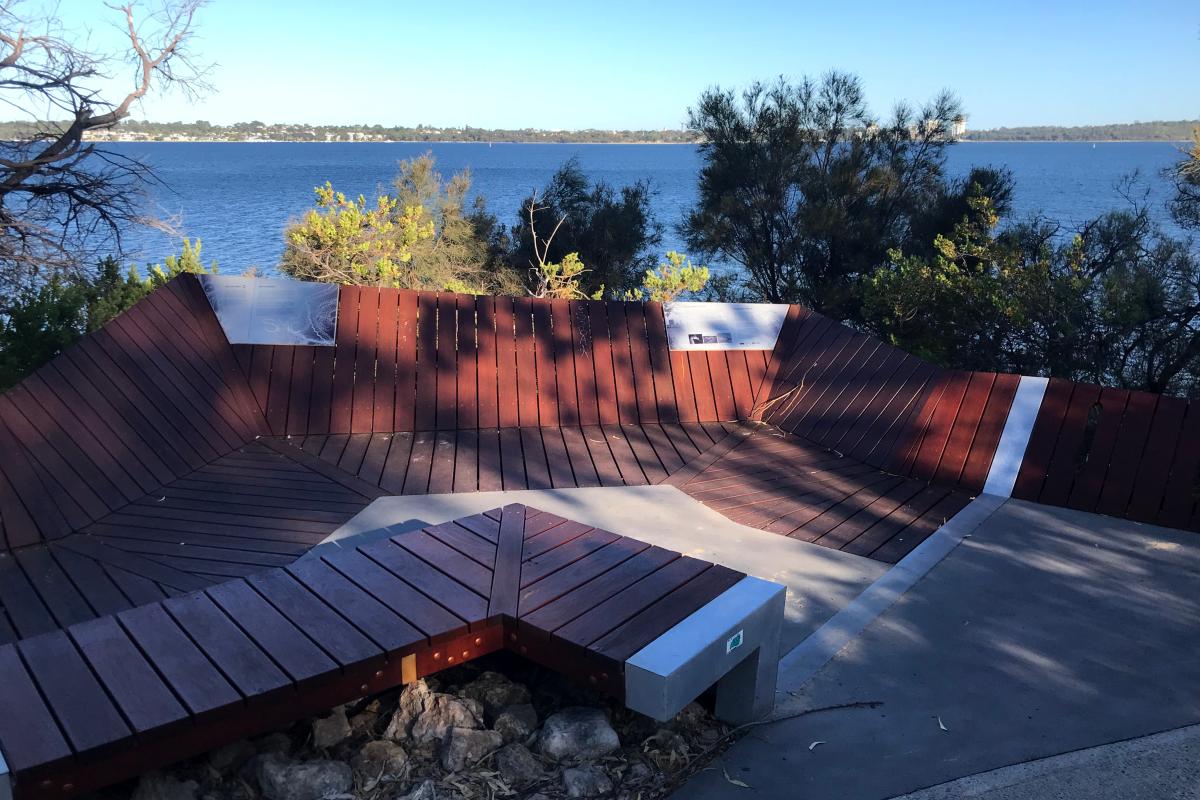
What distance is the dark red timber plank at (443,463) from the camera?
5008 millimetres

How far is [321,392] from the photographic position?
5648mm

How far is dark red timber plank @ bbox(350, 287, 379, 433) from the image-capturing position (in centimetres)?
563

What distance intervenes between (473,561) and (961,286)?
945 cm

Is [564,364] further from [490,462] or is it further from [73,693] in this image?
[73,693]

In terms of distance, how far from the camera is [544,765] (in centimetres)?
261

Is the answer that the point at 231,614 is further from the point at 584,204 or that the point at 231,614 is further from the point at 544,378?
the point at 584,204

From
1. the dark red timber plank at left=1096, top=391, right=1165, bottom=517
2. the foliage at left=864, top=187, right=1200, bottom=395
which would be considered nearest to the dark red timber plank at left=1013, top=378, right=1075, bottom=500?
the dark red timber plank at left=1096, top=391, right=1165, bottom=517

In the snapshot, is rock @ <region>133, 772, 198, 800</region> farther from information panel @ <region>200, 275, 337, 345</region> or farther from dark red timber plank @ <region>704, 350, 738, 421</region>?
dark red timber plank @ <region>704, 350, 738, 421</region>

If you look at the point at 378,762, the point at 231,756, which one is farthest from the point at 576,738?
the point at 231,756

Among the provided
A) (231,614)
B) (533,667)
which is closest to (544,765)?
(533,667)

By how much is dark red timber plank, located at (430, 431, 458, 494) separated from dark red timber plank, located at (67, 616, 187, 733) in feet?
8.01

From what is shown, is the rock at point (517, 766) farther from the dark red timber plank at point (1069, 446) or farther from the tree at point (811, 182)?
the tree at point (811, 182)

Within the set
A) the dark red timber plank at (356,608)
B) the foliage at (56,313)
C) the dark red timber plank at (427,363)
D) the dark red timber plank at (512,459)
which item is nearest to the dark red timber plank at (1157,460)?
the dark red timber plank at (512,459)

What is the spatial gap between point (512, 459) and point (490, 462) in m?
0.14
